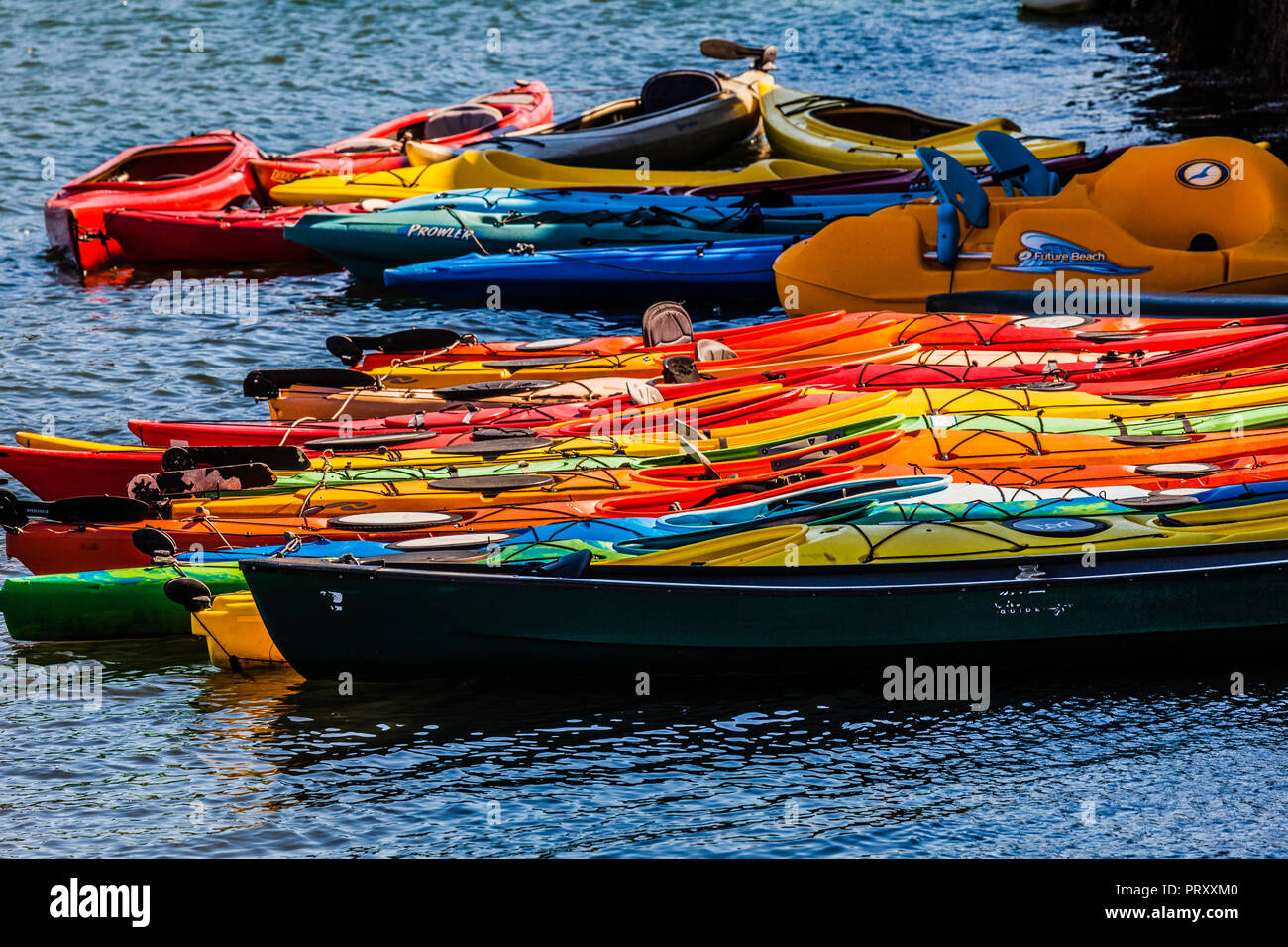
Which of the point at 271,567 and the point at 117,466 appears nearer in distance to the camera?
the point at 271,567

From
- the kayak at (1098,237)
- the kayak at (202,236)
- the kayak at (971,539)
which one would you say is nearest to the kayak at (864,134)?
the kayak at (1098,237)

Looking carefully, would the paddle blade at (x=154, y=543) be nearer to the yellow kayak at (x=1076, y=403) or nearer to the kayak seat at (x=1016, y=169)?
the yellow kayak at (x=1076, y=403)

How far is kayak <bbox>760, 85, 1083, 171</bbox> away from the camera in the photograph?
16547 mm

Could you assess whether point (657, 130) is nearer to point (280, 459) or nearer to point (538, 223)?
point (538, 223)

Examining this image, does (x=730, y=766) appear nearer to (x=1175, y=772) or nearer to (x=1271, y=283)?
(x=1175, y=772)

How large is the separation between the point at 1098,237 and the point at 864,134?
19.6 ft

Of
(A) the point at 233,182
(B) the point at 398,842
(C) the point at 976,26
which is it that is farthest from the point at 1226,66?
(B) the point at 398,842

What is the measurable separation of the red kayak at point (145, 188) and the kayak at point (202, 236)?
0.22 meters

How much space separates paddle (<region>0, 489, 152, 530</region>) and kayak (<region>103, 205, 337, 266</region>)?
7467mm

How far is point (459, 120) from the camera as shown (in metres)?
18.9

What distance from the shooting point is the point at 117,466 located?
9734 mm

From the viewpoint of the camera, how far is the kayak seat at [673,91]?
725 inches

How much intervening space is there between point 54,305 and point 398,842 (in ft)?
33.9

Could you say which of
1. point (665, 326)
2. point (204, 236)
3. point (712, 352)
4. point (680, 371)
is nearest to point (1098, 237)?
point (712, 352)
